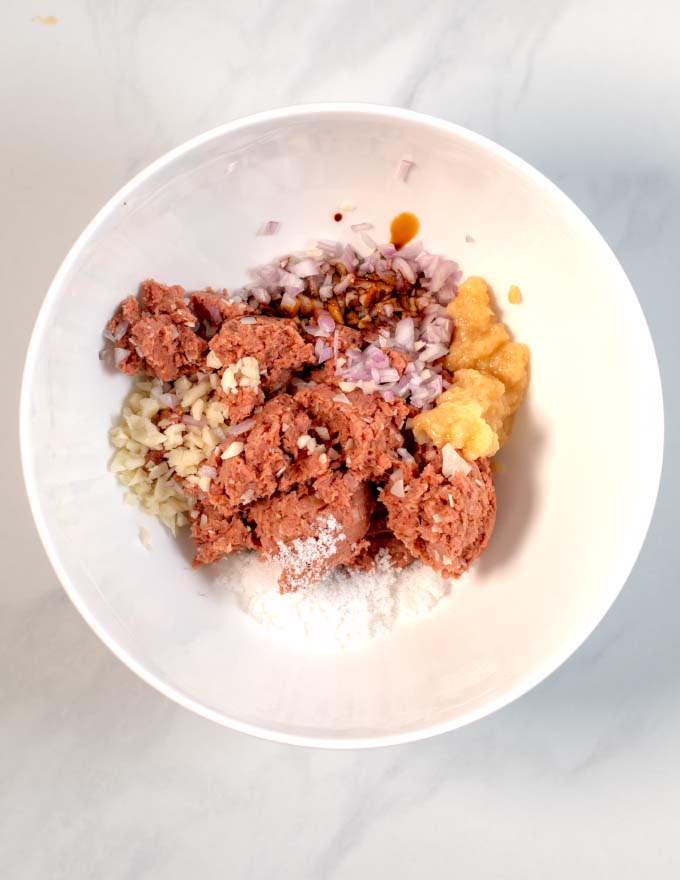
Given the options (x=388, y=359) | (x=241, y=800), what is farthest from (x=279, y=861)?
(x=388, y=359)

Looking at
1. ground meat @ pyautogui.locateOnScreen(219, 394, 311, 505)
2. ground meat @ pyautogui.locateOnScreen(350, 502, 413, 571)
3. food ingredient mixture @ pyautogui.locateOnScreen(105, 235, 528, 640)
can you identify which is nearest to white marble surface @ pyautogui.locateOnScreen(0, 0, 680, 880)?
food ingredient mixture @ pyautogui.locateOnScreen(105, 235, 528, 640)

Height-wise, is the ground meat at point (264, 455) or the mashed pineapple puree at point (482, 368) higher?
the mashed pineapple puree at point (482, 368)

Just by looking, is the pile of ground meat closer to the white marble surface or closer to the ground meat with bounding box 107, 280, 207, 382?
the ground meat with bounding box 107, 280, 207, 382

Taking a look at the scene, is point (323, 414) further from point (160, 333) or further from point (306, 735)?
point (306, 735)

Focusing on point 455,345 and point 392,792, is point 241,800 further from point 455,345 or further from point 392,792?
point 455,345

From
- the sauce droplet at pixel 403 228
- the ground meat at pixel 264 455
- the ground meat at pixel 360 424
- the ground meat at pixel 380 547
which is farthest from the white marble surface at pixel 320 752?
the ground meat at pixel 360 424

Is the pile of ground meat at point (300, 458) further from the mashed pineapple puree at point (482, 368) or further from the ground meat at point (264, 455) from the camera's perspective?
the mashed pineapple puree at point (482, 368)
